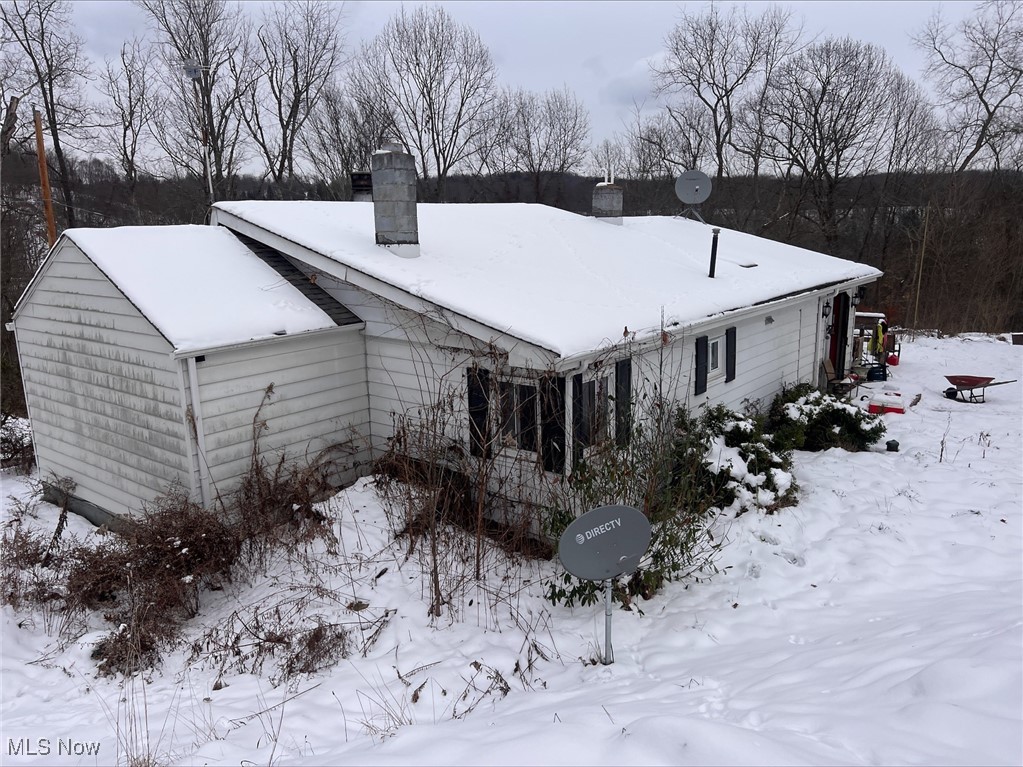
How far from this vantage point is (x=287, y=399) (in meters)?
8.23

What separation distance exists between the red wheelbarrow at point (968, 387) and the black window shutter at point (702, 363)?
744 cm

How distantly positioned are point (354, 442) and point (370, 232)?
10.2 ft

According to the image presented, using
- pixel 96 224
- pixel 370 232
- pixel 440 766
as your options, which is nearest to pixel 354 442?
pixel 370 232

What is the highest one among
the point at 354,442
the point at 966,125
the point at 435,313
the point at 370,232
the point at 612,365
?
the point at 966,125

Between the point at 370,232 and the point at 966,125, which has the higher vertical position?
the point at 966,125

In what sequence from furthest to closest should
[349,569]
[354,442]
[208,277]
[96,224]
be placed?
[96,224]
[354,442]
[208,277]
[349,569]

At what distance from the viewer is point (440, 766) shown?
3859 millimetres

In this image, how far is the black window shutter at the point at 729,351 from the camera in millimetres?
10352

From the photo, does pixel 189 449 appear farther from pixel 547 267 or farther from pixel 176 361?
pixel 547 267

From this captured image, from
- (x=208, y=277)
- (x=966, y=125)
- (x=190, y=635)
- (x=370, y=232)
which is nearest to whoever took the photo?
(x=190, y=635)

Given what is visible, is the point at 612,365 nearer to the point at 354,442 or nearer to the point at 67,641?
the point at 354,442

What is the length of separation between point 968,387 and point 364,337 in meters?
12.3
